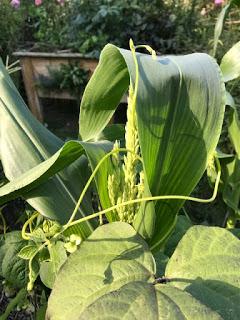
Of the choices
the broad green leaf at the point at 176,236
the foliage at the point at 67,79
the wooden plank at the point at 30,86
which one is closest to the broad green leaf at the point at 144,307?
the broad green leaf at the point at 176,236

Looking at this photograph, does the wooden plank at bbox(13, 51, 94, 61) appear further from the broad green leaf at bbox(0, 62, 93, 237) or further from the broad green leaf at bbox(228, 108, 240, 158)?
the broad green leaf at bbox(0, 62, 93, 237)

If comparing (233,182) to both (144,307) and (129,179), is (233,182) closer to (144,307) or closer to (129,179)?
(129,179)

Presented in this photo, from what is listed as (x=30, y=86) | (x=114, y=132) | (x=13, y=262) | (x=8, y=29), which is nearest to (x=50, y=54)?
(x=30, y=86)

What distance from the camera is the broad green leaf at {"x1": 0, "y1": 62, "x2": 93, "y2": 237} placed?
1.63 ft

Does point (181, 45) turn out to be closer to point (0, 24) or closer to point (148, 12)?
point (148, 12)

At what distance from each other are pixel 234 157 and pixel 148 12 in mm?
1922

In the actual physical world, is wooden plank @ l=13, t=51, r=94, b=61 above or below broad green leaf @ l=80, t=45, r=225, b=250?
below

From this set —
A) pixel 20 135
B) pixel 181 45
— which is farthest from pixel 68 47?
pixel 20 135

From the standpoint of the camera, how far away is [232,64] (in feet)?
2.85

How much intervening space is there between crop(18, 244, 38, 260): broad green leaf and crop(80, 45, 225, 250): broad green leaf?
108 millimetres

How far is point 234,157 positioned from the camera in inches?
32.0

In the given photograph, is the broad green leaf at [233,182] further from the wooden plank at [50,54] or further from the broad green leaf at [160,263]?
the wooden plank at [50,54]

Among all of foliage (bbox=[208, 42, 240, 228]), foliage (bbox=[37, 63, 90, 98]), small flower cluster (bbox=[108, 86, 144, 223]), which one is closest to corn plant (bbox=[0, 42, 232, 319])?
Result: small flower cluster (bbox=[108, 86, 144, 223])

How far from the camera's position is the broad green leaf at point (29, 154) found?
1.63 feet
